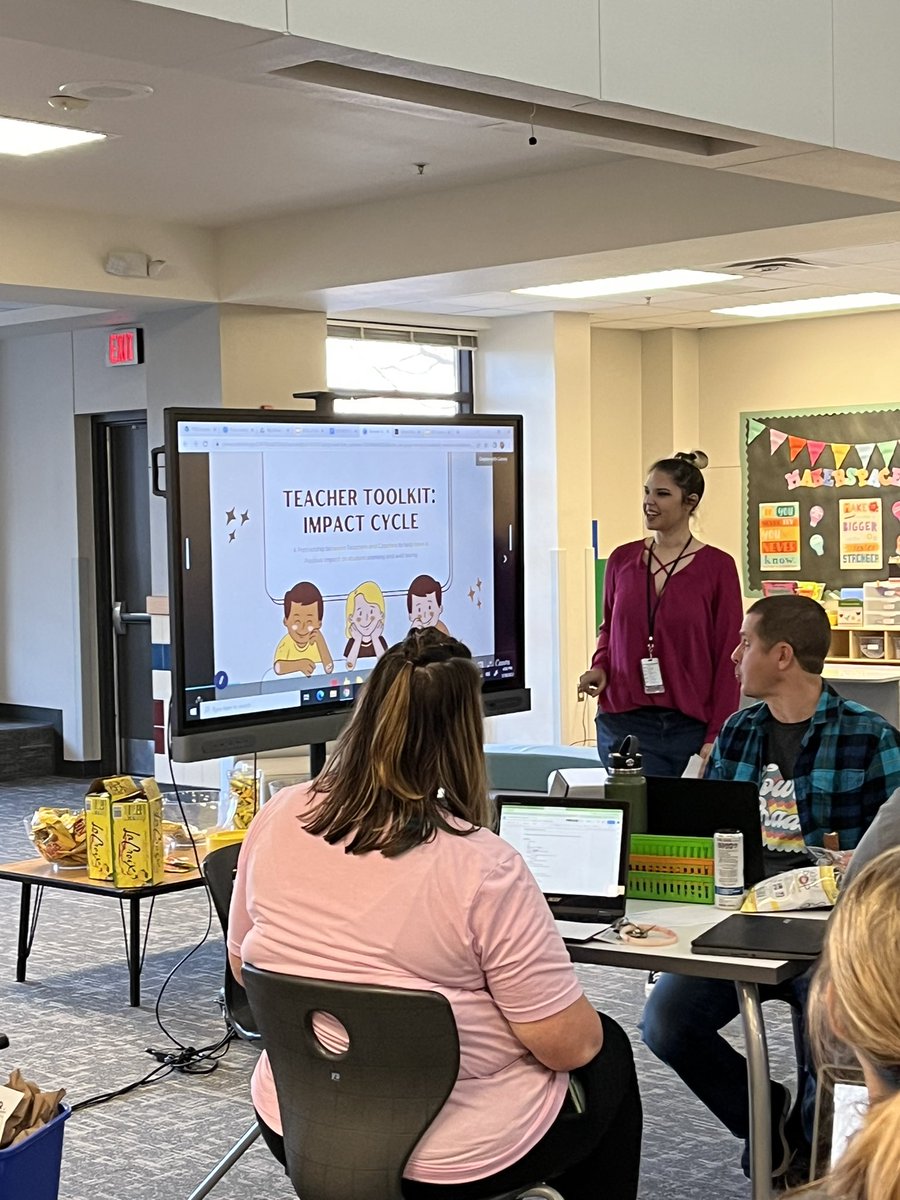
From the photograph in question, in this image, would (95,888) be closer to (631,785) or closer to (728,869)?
(631,785)

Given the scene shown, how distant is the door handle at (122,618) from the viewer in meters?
9.39

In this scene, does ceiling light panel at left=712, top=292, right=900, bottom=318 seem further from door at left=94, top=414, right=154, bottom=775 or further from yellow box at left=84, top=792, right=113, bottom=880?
yellow box at left=84, top=792, right=113, bottom=880

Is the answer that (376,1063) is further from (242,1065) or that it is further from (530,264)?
(530,264)

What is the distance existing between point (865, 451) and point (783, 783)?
22.0ft

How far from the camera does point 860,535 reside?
9875 mm

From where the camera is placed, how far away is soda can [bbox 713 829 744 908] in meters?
3.18

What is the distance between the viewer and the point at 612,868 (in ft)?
10.4

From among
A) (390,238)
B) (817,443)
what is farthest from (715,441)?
(390,238)

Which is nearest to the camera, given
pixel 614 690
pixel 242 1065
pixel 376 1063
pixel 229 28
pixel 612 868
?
pixel 376 1063

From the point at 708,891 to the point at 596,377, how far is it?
24.2ft

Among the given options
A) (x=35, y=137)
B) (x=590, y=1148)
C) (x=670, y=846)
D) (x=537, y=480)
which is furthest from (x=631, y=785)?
(x=537, y=480)

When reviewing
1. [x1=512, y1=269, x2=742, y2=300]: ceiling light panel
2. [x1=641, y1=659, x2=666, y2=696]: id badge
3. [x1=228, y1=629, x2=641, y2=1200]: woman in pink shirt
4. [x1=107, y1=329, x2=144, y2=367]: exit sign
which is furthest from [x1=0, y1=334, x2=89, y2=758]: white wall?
[x1=228, y1=629, x2=641, y2=1200]: woman in pink shirt

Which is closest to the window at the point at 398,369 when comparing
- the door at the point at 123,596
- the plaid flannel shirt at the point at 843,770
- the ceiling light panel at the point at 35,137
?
the door at the point at 123,596

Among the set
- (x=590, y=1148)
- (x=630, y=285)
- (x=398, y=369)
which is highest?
(x=630, y=285)
